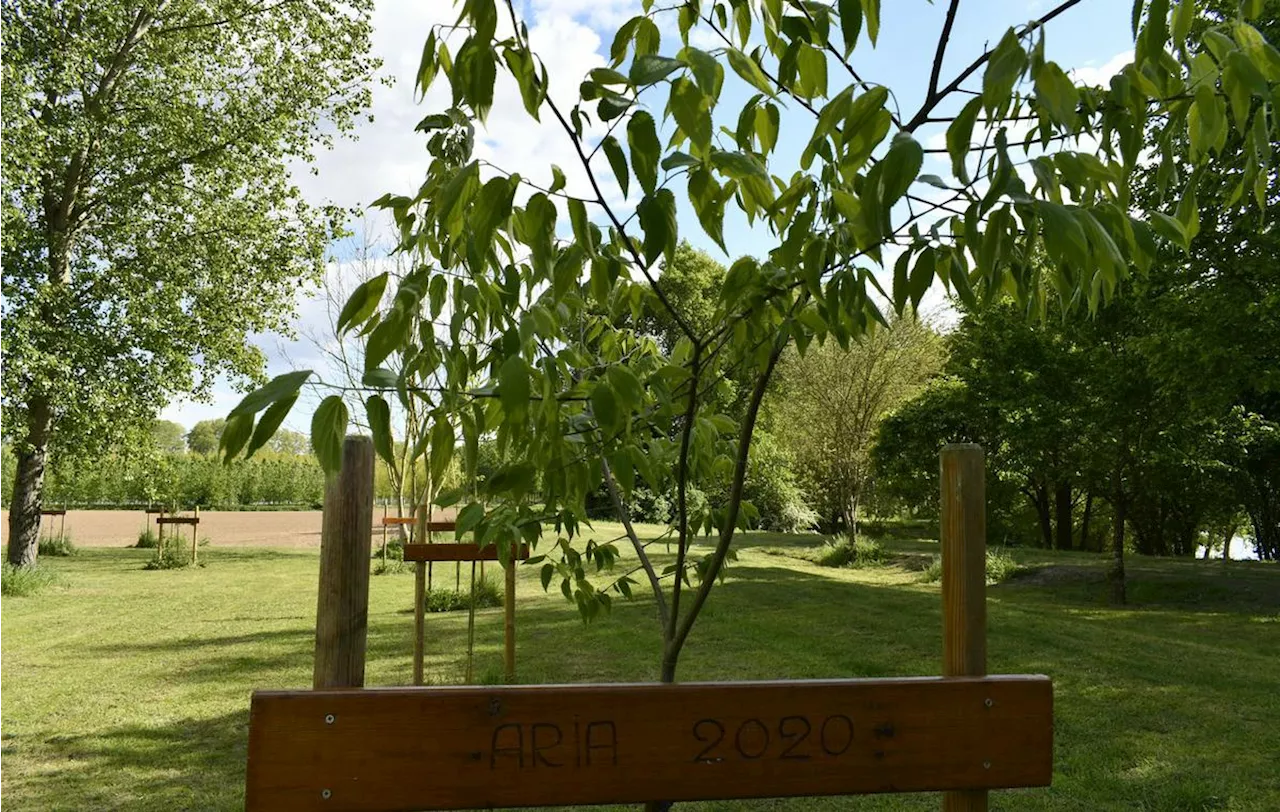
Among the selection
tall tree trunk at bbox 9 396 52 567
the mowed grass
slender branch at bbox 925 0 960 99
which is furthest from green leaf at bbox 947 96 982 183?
tall tree trunk at bbox 9 396 52 567

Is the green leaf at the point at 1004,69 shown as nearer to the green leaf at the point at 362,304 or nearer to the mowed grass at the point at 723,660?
the green leaf at the point at 362,304

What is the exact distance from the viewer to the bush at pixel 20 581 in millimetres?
11484

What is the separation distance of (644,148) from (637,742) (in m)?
1.05

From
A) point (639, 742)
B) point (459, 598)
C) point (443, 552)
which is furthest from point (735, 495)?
point (459, 598)

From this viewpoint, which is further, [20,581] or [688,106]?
[20,581]

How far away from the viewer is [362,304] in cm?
122

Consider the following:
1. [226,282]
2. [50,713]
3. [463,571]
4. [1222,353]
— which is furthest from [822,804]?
[226,282]

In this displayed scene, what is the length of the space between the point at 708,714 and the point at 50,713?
6.13m

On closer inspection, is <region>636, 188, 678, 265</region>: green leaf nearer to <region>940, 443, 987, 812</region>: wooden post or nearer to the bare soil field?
<region>940, 443, 987, 812</region>: wooden post

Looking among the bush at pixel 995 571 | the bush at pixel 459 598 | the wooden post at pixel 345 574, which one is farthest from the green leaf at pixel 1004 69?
the bush at pixel 995 571

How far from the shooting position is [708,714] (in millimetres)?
1600

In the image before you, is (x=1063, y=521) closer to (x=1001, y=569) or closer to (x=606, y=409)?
(x=1001, y=569)

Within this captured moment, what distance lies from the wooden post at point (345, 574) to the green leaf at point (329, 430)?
1.56 feet

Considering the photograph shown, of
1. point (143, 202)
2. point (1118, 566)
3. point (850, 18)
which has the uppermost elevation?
point (143, 202)
